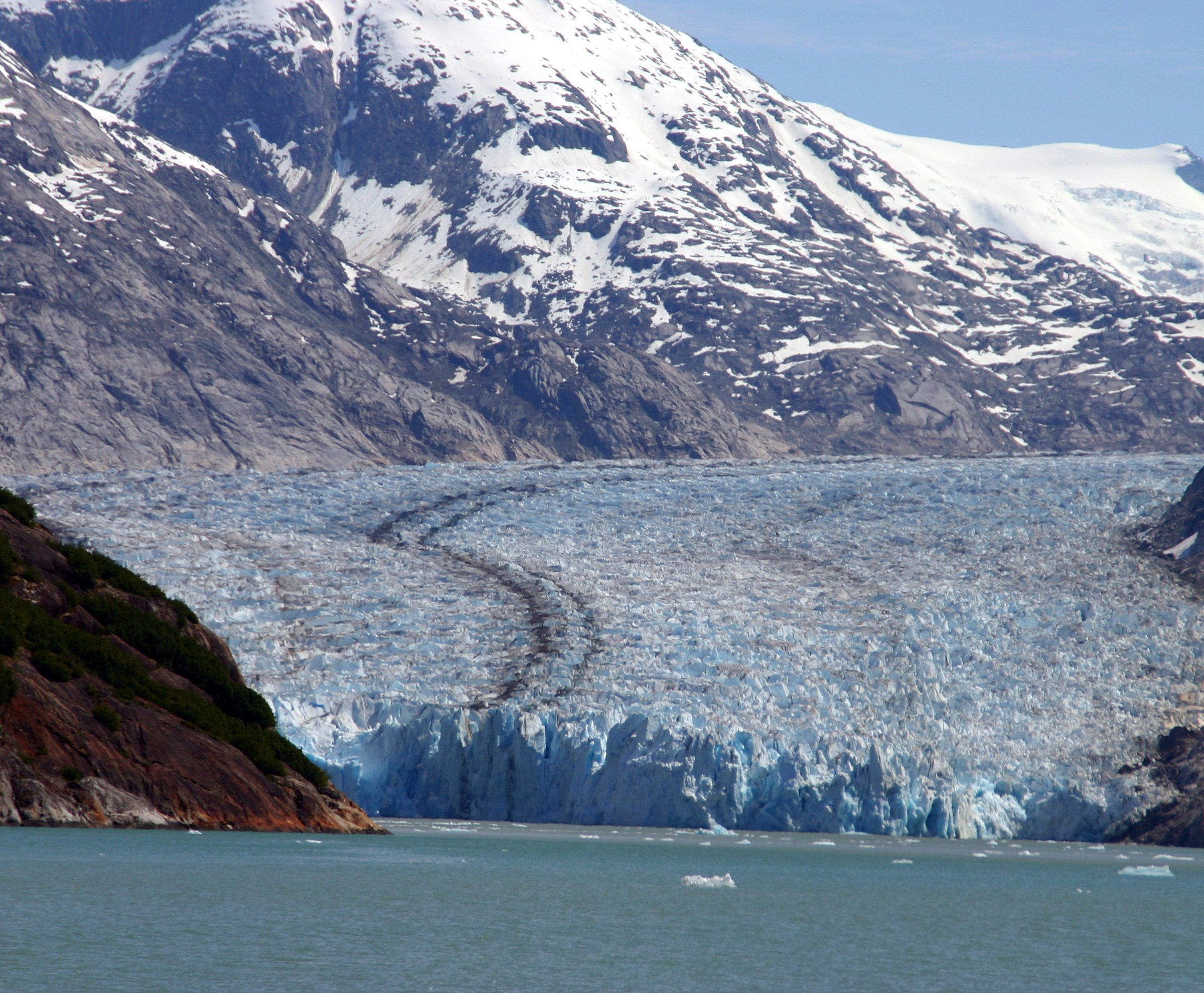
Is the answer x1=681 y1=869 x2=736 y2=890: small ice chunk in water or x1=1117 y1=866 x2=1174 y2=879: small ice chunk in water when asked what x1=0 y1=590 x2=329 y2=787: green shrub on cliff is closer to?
x1=681 y1=869 x2=736 y2=890: small ice chunk in water

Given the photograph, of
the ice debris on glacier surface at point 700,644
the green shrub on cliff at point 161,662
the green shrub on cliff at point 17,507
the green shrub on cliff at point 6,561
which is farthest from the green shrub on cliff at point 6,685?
the ice debris on glacier surface at point 700,644

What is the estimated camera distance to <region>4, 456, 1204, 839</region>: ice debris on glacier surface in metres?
43.4

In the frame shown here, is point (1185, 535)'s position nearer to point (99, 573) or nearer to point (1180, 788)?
point (1180, 788)

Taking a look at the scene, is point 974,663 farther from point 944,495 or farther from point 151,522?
point 151,522

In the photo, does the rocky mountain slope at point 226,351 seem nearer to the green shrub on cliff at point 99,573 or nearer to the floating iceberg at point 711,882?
the green shrub on cliff at point 99,573

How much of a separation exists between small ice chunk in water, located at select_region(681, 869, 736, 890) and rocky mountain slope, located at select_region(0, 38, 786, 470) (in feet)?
348

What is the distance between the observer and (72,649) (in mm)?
34531

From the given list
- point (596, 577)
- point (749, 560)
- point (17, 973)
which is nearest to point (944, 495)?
point (749, 560)

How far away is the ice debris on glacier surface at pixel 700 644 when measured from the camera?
4344cm

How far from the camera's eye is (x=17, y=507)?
1601 inches

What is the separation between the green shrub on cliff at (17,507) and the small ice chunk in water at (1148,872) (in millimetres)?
27788

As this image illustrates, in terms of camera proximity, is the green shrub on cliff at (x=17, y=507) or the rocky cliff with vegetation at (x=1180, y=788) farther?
the rocky cliff with vegetation at (x=1180, y=788)

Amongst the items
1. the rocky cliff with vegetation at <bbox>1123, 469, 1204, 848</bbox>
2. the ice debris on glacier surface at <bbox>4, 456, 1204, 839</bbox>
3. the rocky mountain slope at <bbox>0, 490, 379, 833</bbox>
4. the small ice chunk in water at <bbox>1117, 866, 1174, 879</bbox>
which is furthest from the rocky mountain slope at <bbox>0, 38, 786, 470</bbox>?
the small ice chunk in water at <bbox>1117, 866, 1174, 879</bbox>

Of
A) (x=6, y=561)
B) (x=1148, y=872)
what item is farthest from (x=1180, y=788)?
(x=6, y=561)
